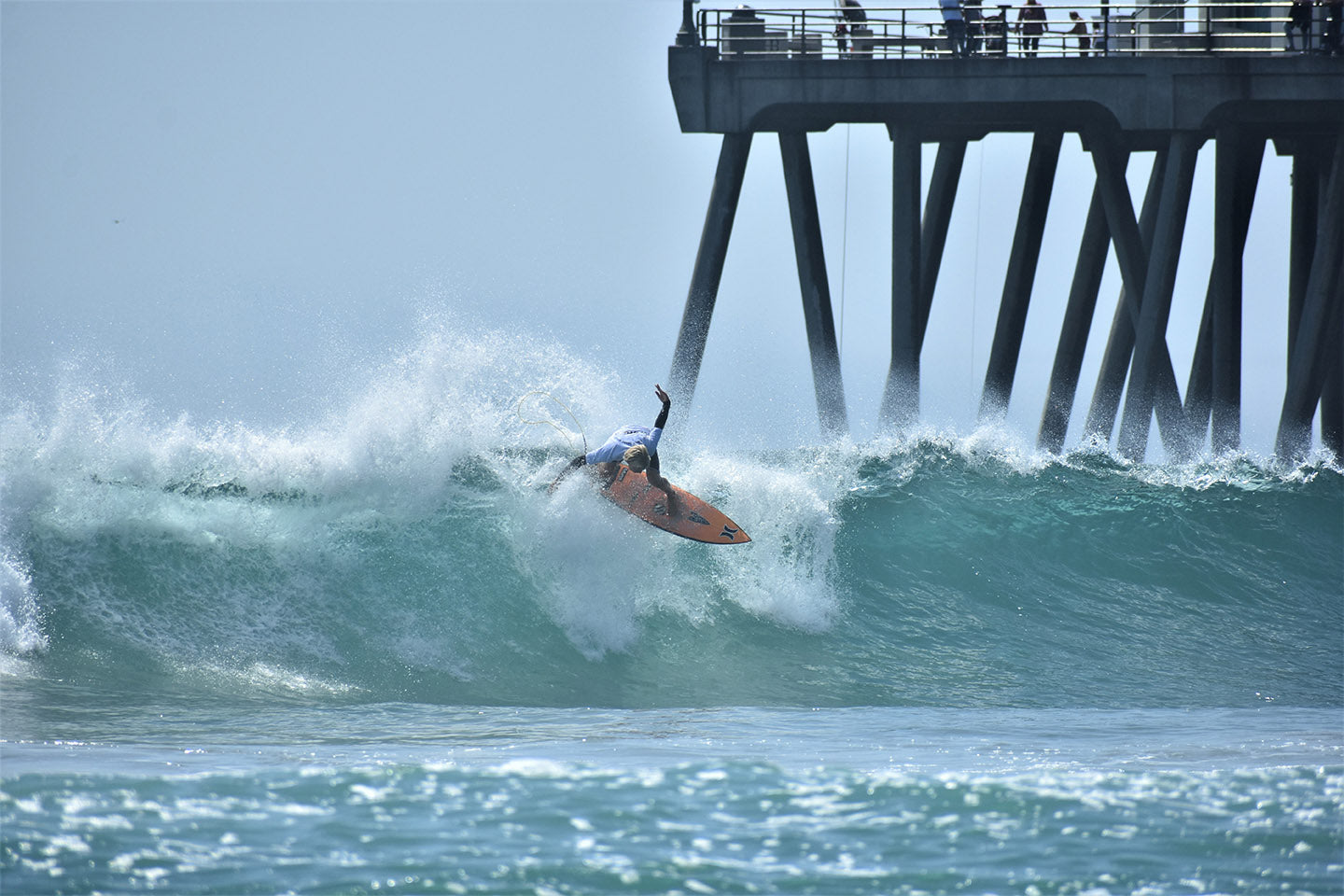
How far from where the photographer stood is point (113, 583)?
33.0 ft

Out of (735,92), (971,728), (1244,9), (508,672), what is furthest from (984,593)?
(1244,9)

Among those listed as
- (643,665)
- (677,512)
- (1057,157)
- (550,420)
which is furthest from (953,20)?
(643,665)

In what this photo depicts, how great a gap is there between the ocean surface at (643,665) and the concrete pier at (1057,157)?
188 centimetres

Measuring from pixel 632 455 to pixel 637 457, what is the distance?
5 cm

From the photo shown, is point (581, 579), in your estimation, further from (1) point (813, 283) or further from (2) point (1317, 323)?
(2) point (1317, 323)

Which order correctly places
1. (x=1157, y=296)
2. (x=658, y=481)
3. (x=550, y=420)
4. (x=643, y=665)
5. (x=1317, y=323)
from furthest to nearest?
(x=1317, y=323)
(x=1157, y=296)
(x=550, y=420)
(x=658, y=481)
(x=643, y=665)

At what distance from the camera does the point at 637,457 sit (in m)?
9.97

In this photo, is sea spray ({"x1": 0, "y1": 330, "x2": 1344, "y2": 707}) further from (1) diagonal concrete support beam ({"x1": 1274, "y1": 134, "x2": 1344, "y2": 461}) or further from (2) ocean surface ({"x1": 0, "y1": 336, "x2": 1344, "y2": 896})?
(1) diagonal concrete support beam ({"x1": 1274, "y1": 134, "x2": 1344, "y2": 461})

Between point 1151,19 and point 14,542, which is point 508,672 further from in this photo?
point 1151,19

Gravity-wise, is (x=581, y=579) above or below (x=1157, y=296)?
below

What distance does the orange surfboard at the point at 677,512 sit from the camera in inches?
410

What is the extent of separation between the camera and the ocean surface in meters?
4.80

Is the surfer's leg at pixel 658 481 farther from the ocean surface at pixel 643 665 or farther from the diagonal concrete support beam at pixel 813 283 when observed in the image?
the diagonal concrete support beam at pixel 813 283

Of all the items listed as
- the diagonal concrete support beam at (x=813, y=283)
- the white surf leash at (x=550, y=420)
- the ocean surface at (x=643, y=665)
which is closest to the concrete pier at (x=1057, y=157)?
the diagonal concrete support beam at (x=813, y=283)
